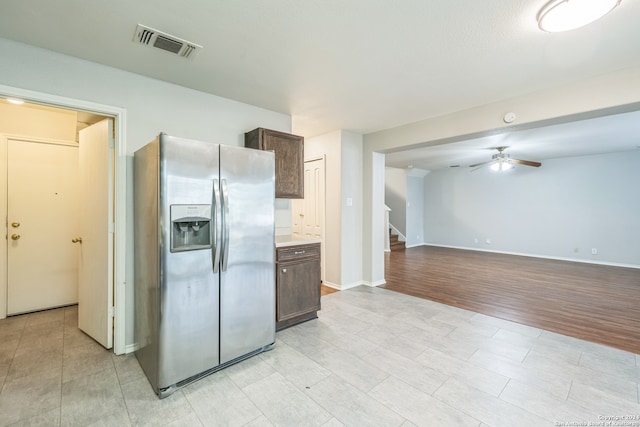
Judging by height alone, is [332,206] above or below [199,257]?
above

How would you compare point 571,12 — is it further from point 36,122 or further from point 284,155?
point 36,122

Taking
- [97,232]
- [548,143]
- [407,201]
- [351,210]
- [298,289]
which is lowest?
[298,289]

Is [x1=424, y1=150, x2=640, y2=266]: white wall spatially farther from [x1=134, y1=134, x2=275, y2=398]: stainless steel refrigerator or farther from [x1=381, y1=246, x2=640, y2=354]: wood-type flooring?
[x1=134, y1=134, x2=275, y2=398]: stainless steel refrigerator

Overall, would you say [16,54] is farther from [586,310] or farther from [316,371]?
[586,310]

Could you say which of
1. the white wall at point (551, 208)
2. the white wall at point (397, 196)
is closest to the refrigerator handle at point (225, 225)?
the white wall at point (397, 196)

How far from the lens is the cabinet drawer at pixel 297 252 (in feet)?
9.45

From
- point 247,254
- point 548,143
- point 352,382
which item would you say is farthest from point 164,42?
point 548,143

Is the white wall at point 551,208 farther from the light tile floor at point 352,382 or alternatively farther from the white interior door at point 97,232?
the white interior door at point 97,232

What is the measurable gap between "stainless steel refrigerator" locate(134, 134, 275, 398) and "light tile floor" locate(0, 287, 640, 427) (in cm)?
24

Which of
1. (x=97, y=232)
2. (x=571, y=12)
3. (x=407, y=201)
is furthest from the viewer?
(x=407, y=201)

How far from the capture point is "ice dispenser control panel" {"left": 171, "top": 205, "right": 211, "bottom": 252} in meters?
1.92

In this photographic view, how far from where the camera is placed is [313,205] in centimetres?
468

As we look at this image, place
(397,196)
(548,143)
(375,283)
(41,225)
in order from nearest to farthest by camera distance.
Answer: (41,225), (375,283), (548,143), (397,196)

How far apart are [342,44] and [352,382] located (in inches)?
96.9
